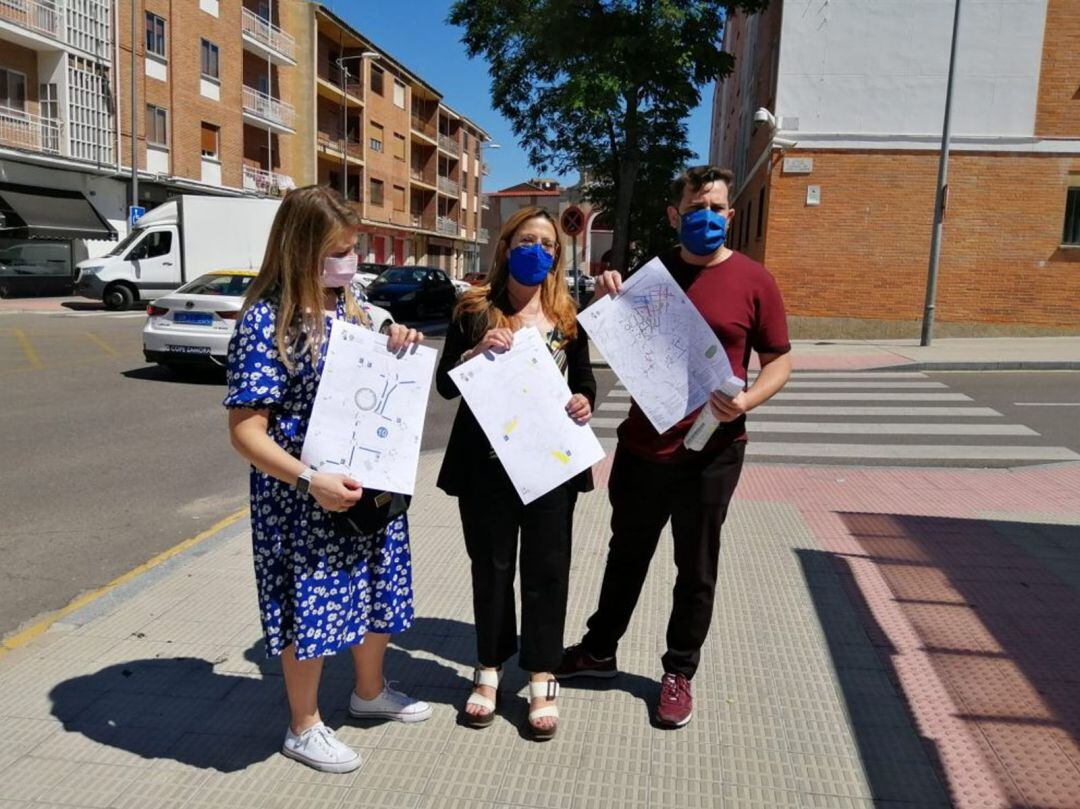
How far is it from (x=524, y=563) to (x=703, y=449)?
2.34 feet

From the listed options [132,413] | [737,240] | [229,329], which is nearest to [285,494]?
[132,413]

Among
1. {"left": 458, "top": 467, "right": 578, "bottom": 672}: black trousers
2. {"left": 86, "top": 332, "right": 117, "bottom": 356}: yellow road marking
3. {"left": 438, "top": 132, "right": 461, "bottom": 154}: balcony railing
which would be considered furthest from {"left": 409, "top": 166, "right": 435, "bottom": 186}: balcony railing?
{"left": 458, "top": 467, "right": 578, "bottom": 672}: black trousers

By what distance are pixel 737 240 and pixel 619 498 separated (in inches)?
1103

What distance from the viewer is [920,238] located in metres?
18.8

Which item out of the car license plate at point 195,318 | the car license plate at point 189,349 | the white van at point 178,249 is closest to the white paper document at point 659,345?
the car license plate at point 189,349

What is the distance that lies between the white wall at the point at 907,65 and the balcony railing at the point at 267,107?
2636 centimetres

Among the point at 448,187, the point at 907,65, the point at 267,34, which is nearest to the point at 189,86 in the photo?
the point at 267,34

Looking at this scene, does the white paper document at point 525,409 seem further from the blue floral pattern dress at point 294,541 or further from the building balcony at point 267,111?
the building balcony at point 267,111

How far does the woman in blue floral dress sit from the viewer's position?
2.46 metres

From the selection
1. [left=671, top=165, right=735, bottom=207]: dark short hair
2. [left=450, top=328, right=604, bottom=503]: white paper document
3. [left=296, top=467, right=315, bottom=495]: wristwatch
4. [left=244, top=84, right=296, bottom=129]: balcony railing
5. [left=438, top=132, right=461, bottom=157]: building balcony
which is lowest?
[left=296, top=467, right=315, bottom=495]: wristwatch

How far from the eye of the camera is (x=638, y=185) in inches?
1017

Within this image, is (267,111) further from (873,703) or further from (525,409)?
(873,703)

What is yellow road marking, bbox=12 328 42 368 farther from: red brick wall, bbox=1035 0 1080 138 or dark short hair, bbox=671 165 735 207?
Answer: red brick wall, bbox=1035 0 1080 138

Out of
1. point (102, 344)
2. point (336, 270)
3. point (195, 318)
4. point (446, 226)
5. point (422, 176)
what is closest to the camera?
point (336, 270)
